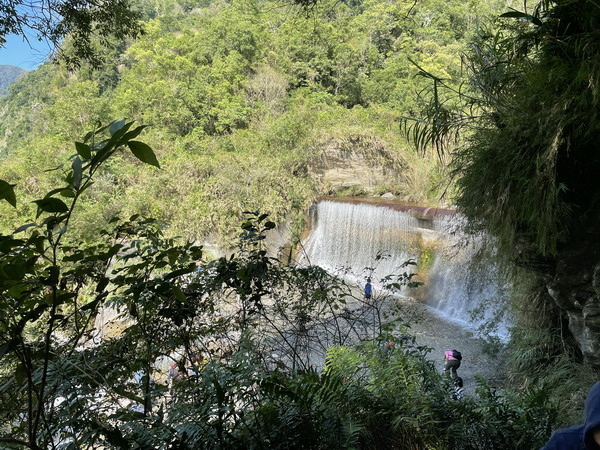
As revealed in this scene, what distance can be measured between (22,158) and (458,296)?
13.7m

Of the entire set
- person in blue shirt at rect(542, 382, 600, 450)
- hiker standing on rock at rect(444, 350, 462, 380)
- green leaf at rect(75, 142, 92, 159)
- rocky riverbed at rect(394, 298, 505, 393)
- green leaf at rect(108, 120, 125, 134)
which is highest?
green leaf at rect(108, 120, 125, 134)

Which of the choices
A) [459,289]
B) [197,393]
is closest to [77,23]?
[197,393]

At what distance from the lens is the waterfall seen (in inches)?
342

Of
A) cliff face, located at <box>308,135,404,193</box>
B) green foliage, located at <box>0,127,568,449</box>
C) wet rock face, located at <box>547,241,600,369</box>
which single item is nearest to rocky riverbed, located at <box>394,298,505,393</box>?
wet rock face, located at <box>547,241,600,369</box>

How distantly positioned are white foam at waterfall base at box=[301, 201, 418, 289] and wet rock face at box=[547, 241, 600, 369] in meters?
6.60

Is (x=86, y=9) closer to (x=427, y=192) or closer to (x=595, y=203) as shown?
(x=595, y=203)

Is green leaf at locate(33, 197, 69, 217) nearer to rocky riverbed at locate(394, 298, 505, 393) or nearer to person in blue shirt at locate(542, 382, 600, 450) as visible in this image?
person in blue shirt at locate(542, 382, 600, 450)

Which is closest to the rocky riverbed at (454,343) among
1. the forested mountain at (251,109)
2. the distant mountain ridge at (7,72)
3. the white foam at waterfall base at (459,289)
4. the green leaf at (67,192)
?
the white foam at waterfall base at (459,289)

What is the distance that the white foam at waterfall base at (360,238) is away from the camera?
35.8 ft

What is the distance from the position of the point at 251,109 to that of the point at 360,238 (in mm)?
8122

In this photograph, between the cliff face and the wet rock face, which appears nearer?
the wet rock face

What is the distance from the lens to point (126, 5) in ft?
10.9

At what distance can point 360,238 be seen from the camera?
1170 cm

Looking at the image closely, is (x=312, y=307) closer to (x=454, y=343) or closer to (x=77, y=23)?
(x=77, y=23)
